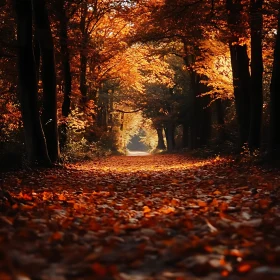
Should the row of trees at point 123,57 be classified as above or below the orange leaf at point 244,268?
above

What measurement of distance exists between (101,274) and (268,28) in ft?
44.9

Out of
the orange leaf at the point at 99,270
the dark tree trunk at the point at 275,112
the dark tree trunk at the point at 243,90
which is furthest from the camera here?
the dark tree trunk at the point at 243,90

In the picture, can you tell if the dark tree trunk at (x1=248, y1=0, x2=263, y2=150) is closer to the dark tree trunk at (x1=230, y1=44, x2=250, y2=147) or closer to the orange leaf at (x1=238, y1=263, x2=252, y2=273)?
the dark tree trunk at (x1=230, y1=44, x2=250, y2=147)

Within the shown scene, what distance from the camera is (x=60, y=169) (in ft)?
41.2

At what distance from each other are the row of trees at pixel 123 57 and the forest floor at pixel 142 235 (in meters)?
5.54

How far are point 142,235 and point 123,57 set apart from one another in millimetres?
25819

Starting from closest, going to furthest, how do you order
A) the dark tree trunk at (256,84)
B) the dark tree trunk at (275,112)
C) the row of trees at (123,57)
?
the dark tree trunk at (275,112), the row of trees at (123,57), the dark tree trunk at (256,84)

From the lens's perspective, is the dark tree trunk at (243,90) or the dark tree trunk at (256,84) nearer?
the dark tree trunk at (256,84)

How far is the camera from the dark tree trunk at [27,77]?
37.7 ft

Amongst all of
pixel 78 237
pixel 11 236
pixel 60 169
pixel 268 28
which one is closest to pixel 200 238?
pixel 78 237

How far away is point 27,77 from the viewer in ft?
38.1

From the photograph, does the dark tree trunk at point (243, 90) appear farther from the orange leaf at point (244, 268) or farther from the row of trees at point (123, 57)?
the orange leaf at point (244, 268)

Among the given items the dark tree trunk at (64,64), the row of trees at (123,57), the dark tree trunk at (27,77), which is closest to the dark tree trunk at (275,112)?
the row of trees at (123,57)

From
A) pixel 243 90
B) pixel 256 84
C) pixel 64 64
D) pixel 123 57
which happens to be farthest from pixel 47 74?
pixel 123 57
